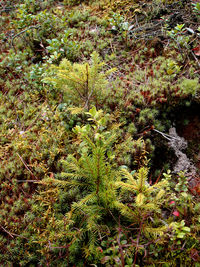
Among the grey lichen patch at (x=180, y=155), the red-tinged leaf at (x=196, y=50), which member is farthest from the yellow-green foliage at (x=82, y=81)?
the red-tinged leaf at (x=196, y=50)

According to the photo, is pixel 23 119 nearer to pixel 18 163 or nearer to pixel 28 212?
pixel 18 163

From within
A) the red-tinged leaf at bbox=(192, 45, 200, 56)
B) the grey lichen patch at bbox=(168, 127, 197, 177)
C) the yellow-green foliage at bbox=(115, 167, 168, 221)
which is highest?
the red-tinged leaf at bbox=(192, 45, 200, 56)

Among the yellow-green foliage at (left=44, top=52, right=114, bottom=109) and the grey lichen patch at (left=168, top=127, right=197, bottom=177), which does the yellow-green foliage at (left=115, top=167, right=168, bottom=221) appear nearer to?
the grey lichen patch at (left=168, top=127, right=197, bottom=177)

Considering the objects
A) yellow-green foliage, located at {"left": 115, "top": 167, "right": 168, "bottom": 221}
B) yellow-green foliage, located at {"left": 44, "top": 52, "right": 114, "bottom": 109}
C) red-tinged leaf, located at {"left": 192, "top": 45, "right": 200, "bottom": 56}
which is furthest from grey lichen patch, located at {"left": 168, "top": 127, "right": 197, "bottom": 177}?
red-tinged leaf, located at {"left": 192, "top": 45, "right": 200, "bottom": 56}

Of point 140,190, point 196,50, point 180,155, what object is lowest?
point 180,155

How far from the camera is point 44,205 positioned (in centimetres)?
263

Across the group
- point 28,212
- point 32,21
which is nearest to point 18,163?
point 28,212

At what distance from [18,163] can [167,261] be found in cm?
235

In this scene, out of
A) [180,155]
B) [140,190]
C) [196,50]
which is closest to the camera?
[140,190]

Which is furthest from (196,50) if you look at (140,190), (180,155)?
(140,190)

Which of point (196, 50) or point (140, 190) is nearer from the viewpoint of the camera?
point (140, 190)

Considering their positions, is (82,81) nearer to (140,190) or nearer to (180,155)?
(140,190)

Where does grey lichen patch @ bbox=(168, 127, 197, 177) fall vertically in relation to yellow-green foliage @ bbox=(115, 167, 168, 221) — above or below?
below

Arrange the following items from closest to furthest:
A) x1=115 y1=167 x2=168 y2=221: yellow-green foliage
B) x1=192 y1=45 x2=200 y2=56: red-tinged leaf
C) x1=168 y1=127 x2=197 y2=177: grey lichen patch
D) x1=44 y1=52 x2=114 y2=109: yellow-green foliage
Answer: x1=115 y1=167 x2=168 y2=221: yellow-green foliage
x1=44 y1=52 x2=114 y2=109: yellow-green foliage
x1=168 y1=127 x2=197 y2=177: grey lichen patch
x1=192 y1=45 x2=200 y2=56: red-tinged leaf
